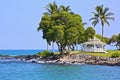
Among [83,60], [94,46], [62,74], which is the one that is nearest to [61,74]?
[62,74]

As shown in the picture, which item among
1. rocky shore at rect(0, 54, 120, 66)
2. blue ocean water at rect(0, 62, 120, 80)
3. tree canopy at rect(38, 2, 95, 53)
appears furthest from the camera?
tree canopy at rect(38, 2, 95, 53)

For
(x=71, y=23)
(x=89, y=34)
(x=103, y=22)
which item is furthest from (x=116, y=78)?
(x=103, y=22)

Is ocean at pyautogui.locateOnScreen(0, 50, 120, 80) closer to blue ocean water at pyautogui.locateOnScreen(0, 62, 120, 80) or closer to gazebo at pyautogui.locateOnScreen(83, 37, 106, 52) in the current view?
blue ocean water at pyautogui.locateOnScreen(0, 62, 120, 80)

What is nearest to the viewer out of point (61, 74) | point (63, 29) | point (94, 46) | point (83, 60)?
point (61, 74)

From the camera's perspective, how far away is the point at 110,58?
3829 inches

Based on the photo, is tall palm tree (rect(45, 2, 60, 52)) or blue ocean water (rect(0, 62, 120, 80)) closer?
blue ocean water (rect(0, 62, 120, 80))

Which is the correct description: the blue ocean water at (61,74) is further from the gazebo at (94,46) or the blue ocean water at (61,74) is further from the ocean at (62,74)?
the gazebo at (94,46)

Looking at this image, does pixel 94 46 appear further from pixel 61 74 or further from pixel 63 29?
pixel 61 74

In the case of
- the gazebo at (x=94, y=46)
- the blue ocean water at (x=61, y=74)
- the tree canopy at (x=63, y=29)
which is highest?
the tree canopy at (x=63, y=29)

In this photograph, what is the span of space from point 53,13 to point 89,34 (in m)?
13.1

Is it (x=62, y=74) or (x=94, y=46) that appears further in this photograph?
(x=94, y=46)

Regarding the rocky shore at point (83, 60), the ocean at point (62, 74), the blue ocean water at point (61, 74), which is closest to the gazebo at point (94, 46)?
the rocky shore at point (83, 60)

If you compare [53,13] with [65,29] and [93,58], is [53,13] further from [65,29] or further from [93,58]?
[93,58]

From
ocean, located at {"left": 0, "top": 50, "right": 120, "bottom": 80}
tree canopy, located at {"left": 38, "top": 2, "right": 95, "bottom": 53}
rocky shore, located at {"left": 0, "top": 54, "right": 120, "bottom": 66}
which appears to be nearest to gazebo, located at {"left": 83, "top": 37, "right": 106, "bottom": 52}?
tree canopy, located at {"left": 38, "top": 2, "right": 95, "bottom": 53}
